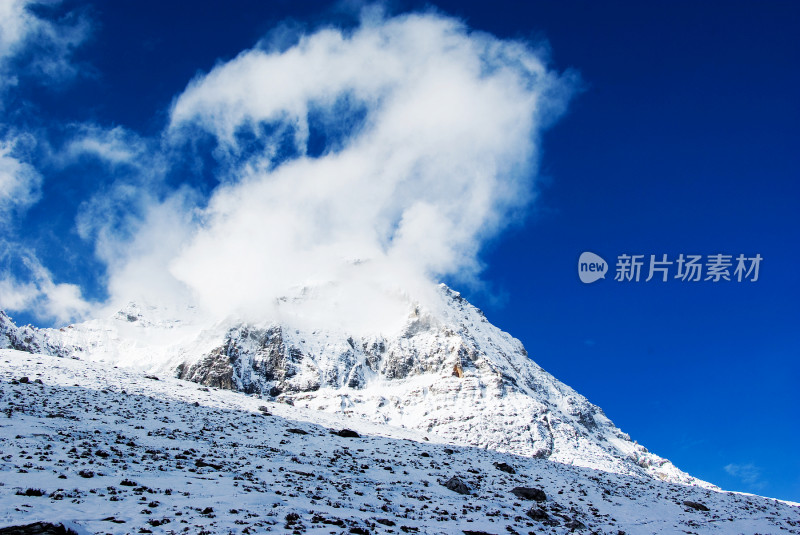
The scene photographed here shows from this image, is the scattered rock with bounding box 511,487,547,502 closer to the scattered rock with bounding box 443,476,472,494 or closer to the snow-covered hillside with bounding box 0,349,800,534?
the snow-covered hillside with bounding box 0,349,800,534

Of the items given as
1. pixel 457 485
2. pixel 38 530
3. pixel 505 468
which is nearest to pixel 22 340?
pixel 505 468

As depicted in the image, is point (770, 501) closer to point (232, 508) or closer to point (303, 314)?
point (232, 508)

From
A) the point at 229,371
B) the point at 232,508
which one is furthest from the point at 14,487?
the point at 229,371

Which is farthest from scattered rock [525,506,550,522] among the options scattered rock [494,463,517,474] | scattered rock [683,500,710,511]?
scattered rock [683,500,710,511]

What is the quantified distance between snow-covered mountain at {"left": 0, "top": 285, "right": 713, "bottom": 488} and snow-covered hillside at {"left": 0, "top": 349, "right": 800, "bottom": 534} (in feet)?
195

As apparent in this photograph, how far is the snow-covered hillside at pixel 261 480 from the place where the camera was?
18469 mm

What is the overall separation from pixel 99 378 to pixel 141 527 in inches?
1733

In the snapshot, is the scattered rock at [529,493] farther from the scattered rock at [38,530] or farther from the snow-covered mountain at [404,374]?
the snow-covered mountain at [404,374]

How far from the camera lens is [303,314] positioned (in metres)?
156

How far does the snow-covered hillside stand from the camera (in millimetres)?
18469

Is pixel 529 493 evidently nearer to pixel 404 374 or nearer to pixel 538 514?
pixel 538 514

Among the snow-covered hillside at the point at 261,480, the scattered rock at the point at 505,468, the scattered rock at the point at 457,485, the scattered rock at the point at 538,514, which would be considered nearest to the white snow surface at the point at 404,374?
the snow-covered hillside at the point at 261,480

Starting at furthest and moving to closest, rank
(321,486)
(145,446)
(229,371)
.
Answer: (229,371) < (145,446) < (321,486)

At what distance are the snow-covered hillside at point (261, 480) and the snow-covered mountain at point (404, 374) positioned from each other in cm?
5941
